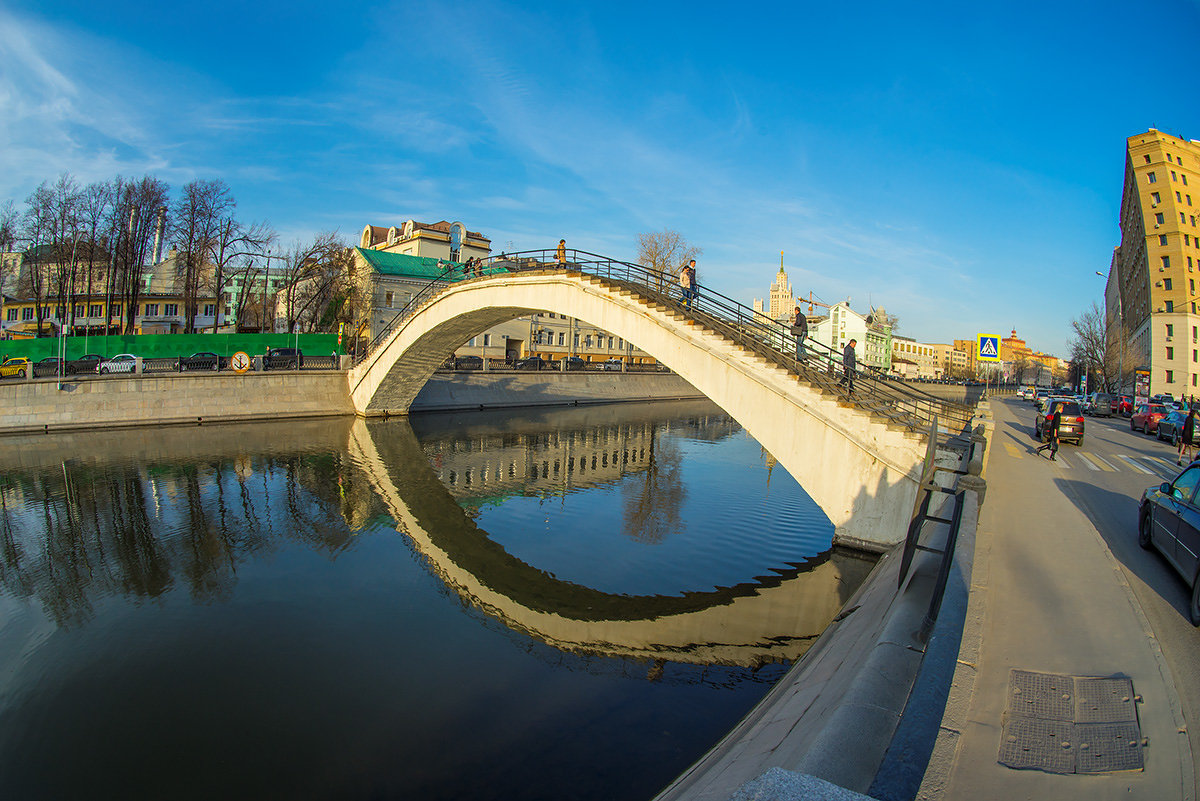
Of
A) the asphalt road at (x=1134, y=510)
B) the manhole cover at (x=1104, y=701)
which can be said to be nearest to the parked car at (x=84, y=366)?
the manhole cover at (x=1104, y=701)

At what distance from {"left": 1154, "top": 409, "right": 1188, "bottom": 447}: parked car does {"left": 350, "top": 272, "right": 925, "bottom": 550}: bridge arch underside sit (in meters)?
19.2

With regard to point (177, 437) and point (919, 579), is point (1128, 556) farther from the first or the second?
point (177, 437)

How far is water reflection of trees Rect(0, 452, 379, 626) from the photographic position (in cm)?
977

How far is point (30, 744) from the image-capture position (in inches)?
227

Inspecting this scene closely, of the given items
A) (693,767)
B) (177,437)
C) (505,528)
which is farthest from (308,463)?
(693,767)

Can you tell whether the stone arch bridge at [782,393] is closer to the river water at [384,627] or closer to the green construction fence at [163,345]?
the river water at [384,627]

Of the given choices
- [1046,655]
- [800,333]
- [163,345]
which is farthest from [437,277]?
[1046,655]

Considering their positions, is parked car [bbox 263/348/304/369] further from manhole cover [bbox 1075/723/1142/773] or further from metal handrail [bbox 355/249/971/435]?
manhole cover [bbox 1075/723/1142/773]

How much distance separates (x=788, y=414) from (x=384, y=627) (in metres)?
8.22

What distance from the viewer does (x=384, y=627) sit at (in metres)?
8.42

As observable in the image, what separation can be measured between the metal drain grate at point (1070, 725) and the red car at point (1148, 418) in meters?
29.2

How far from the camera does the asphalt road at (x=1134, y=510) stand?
4.85 meters

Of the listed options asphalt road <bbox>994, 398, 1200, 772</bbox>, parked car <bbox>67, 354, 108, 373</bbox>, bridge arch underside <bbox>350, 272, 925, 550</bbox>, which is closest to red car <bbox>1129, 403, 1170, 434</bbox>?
asphalt road <bbox>994, 398, 1200, 772</bbox>

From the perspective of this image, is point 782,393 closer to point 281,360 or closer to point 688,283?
point 688,283
